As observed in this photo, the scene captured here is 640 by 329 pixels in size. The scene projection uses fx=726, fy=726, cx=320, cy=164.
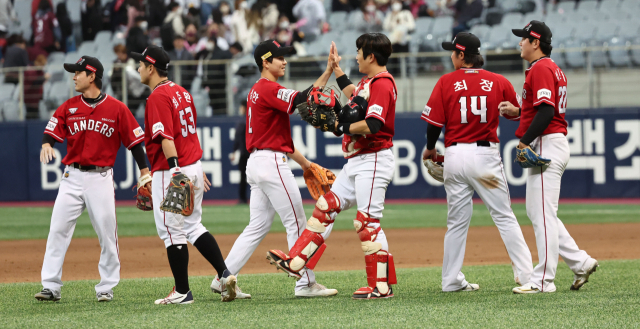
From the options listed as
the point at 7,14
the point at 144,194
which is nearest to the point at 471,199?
the point at 144,194

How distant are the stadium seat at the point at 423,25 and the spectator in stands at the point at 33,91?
878 cm

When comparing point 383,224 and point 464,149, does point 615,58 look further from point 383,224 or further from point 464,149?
point 464,149

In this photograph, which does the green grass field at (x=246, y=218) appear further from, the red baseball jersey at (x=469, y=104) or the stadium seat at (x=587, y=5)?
the red baseball jersey at (x=469, y=104)

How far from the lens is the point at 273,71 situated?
5.75 metres

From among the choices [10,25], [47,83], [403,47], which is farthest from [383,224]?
[10,25]

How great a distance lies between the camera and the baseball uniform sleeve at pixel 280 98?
5.47 metres

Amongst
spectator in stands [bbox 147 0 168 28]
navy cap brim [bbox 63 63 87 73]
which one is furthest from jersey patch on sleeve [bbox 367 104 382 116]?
spectator in stands [bbox 147 0 168 28]

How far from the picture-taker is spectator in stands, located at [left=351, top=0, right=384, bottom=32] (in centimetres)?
1798

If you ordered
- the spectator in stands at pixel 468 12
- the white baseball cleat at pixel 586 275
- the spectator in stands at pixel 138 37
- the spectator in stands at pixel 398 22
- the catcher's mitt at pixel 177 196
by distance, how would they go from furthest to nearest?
the spectator in stands at pixel 138 37 → the spectator in stands at pixel 468 12 → the spectator in stands at pixel 398 22 → the white baseball cleat at pixel 586 275 → the catcher's mitt at pixel 177 196

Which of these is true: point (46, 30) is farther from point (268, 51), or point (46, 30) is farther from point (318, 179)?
point (318, 179)

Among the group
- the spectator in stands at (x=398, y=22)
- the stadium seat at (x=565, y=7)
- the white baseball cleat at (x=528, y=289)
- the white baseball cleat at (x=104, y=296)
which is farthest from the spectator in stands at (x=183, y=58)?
the white baseball cleat at (x=528, y=289)

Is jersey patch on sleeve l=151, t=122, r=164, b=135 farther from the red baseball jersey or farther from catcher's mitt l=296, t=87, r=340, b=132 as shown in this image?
the red baseball jersey

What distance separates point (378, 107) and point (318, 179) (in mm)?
1033

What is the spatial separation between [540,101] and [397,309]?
74.9 inches
